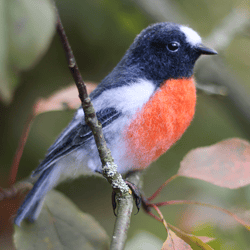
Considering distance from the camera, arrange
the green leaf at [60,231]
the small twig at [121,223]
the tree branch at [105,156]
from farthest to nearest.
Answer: the green leaf at [60,231], the small twig at [121,223], the tree branch at [105,156]

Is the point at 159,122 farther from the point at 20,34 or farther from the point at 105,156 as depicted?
the point at 20,34

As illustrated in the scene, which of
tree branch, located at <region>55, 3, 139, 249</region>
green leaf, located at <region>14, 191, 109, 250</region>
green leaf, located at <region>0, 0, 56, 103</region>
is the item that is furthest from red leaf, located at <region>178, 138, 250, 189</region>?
green leaf, located at <region>0, 0, 56, 103</region>

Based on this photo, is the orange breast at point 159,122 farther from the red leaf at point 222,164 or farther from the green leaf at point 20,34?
the green leaf at point 20,34

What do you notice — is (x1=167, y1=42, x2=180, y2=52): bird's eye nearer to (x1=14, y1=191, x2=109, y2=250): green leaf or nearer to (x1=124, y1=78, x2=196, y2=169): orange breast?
(x1=124, y1=78, x2=196, y2=169): orange breast

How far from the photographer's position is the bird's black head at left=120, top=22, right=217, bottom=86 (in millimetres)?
1302

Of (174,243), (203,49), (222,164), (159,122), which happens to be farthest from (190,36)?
(174,243)

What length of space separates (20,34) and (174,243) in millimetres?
792

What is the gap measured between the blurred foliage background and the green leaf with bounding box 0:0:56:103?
0.77m

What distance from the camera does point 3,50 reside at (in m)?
1.00

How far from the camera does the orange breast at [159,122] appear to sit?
47.7 inches

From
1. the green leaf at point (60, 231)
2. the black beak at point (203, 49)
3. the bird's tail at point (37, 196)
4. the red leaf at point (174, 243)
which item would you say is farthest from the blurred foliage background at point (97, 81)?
the red leaf at point (174, 243)

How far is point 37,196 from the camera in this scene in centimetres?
134

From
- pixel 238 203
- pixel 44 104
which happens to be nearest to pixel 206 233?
pixel 238 203

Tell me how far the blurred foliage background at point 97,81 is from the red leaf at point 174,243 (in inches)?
28.3
